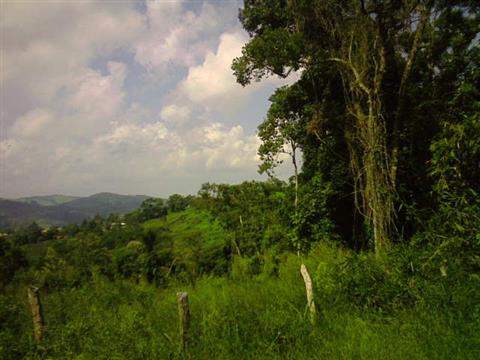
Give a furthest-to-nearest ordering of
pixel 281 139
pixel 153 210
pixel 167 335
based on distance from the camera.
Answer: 1. pixel 153 210
2. pixel 281 139
3. pixel 167 335

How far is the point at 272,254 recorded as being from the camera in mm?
12867

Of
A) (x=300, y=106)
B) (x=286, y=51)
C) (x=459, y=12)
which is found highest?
(x=459, y=12)

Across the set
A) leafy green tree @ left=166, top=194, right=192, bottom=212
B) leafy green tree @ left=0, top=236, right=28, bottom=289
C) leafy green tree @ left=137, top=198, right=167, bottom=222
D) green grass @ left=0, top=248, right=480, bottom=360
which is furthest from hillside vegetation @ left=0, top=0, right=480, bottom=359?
leafy green tree @ left=137, top=198, right=167, bottom=222

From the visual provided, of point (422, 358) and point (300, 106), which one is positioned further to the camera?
point (300, 106)

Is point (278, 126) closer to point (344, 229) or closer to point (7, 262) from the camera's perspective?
point (344, 229)

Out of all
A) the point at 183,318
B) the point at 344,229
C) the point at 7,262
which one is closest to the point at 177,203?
the point at 7,262

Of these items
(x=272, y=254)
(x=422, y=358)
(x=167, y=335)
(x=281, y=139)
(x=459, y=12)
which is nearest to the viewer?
(x=422, y=358)

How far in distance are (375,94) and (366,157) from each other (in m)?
1.90

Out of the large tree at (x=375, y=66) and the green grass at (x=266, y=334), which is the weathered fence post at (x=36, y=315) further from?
the large tree at (x=375, y=66)

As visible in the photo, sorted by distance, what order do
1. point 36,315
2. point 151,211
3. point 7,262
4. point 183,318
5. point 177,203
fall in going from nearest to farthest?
point 183,318, point 36,315, point 7,262, point 177,203, point 151,211

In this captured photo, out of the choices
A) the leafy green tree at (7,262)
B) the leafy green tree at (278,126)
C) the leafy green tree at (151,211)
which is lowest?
the leafy green tree at (7,262)

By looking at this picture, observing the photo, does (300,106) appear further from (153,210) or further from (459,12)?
(153,210)

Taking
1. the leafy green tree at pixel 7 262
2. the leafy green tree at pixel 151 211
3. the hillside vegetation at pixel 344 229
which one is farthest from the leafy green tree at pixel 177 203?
the hillside vegetation at pixel 344 229

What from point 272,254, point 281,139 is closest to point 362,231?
point 272,254
